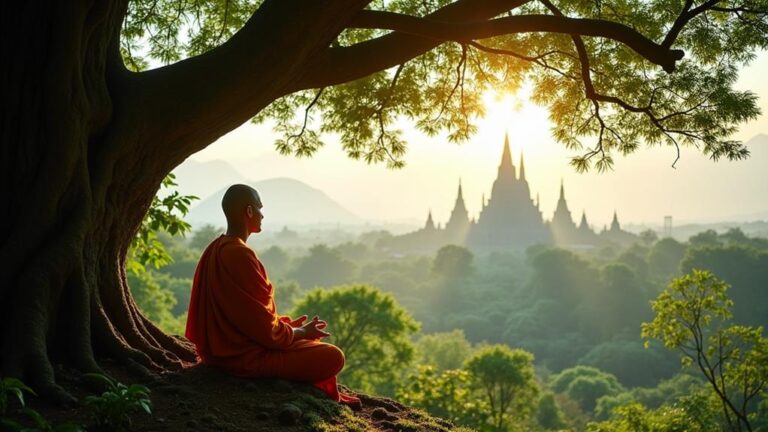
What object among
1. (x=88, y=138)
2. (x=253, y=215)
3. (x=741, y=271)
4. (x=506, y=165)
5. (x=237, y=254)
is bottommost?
(x=237, y=254)

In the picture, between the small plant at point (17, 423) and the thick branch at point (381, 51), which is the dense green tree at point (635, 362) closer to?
the thick branch at point (381, 51)

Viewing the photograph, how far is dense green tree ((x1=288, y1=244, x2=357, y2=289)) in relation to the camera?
287 ft

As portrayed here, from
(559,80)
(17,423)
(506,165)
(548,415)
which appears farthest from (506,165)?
(17,423)

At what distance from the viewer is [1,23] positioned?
4102mm

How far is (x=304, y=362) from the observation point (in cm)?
434

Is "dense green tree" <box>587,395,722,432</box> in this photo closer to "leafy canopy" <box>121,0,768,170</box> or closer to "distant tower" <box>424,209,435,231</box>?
"leafy canopy" <box>121,0,768,170</box>

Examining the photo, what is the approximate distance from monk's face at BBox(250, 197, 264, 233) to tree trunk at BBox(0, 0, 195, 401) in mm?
790

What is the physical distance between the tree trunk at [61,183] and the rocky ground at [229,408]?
226mm

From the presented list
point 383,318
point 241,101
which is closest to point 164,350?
point 241,101

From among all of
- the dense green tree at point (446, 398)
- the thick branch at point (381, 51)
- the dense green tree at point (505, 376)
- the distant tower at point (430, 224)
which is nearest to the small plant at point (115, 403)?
the thick branch at point (381, 51)

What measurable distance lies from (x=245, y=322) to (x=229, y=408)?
521mm

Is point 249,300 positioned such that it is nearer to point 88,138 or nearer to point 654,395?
point 88,138

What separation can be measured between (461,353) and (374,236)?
13960 cm

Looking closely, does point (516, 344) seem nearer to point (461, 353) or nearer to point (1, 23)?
point (461, 353)
